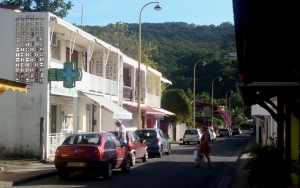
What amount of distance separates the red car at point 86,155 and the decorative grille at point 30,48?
7059 millimetres

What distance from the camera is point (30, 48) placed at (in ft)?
71.7

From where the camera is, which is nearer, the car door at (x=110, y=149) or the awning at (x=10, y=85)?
the awning at (x=10, y=85)

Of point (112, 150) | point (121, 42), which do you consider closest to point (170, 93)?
point (121, 42)

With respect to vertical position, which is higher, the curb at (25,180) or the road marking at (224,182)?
the curb at (25,180)

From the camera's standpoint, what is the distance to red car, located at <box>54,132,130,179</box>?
1474 centimetres

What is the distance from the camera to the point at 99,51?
31.8m

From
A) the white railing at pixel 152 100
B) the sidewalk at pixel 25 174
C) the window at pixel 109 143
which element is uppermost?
the white railing at pixel 152 100

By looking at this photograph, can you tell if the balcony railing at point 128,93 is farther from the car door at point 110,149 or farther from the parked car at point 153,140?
the car door at point 110,149

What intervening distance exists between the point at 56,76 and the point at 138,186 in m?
9.16

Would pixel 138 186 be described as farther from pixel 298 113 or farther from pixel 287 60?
pixel 287 60

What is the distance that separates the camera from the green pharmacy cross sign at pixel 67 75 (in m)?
21.7

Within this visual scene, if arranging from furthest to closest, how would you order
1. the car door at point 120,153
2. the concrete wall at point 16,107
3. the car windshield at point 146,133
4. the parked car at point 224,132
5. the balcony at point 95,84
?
the parked car at point 224,132, the car windshield at point 146,133, the balcony at point 95,84, the concrete wall at point 16,107, the car door at point 120,153

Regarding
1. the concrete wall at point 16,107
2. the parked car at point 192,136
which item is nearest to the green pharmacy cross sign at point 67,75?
the concrete wall at point 16,107

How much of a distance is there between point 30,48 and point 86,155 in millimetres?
8646
